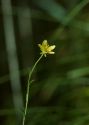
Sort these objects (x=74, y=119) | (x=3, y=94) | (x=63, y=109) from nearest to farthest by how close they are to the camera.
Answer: (x=74, y=119), (x=63, y=109), (x=3, y=94)

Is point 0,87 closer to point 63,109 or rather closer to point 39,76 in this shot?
point 39,76

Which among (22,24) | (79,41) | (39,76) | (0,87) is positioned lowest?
(79,41)

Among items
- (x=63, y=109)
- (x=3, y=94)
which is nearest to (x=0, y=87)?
(x=3, y=94)

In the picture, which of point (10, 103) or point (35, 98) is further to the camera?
point (35, 98)

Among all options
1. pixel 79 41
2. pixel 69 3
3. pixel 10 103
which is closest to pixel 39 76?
pixel 10 103

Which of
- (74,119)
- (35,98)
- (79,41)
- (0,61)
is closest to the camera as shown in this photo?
(74,119)

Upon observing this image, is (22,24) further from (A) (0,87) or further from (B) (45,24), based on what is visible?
(A) (0,87)

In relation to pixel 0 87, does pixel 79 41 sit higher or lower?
lower
